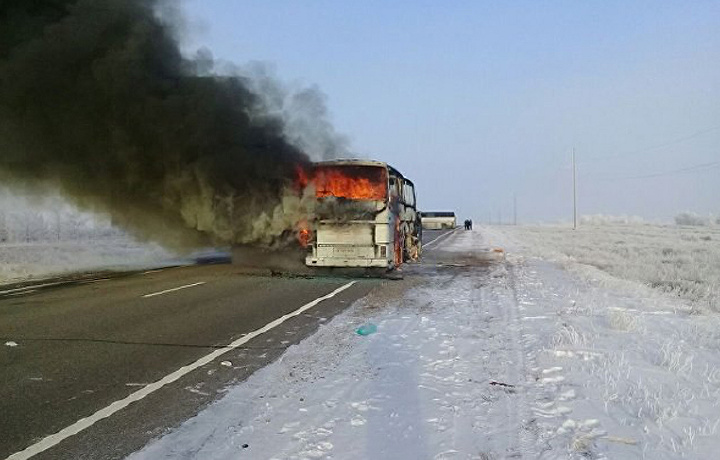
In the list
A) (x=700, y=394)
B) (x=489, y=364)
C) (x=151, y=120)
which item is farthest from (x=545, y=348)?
(x=151, y=120)

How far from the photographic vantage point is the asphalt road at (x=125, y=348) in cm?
438

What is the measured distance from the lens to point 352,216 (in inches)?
568

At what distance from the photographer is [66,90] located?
17016 mm

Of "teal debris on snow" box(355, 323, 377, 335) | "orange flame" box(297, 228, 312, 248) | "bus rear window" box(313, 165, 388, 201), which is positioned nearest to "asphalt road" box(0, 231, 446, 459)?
"teal debris on snow" box(355, 323, 377, 335)

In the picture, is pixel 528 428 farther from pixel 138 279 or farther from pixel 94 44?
pixel 94 44

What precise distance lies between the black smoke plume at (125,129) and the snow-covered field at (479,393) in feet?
28.7

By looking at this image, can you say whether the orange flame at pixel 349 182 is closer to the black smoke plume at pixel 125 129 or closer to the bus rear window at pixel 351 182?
the bus rear window at pixel 351 182

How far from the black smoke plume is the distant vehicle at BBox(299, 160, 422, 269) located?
1.72 m

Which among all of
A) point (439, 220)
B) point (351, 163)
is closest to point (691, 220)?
point (439, 220)

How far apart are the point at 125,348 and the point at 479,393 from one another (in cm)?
422

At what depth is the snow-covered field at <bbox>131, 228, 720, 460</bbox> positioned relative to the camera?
3.89 m

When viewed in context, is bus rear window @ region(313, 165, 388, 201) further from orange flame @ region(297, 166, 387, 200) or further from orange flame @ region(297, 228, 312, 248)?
orange flame @ region(297, 228, 312, 248)

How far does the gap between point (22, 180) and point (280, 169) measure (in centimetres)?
802

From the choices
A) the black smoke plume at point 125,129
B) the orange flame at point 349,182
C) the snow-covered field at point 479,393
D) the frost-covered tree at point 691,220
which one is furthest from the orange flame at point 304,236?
the frost-covered tree at point 691,220
